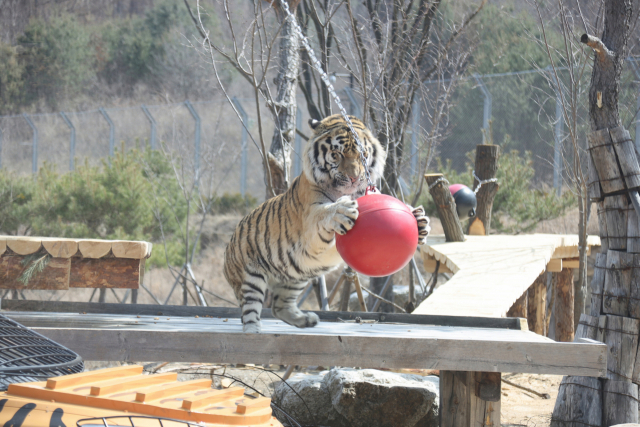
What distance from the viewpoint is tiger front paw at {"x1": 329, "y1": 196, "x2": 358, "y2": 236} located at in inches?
123

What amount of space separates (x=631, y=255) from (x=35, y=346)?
12.7ft

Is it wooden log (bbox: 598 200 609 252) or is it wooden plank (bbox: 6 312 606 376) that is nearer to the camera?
wooden plank (bbox: 6 312 606 376)

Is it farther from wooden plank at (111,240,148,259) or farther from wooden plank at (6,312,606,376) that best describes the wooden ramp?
wooden plank at (111,240,148,259)

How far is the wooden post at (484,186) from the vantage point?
29.2ft

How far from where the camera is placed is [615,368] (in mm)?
4234

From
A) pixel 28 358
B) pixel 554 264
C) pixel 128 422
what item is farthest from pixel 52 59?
pixel 128 422

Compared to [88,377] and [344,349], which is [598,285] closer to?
[344,349]

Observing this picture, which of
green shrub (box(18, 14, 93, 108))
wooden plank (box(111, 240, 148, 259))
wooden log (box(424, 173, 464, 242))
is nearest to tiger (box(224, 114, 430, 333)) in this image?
wooden plank (box(111, 240, 148, 259))

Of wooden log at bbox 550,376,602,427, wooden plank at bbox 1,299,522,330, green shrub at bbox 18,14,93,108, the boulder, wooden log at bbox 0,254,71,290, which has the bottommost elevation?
the boulder

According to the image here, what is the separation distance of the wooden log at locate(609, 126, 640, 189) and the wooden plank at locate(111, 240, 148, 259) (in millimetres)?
3954

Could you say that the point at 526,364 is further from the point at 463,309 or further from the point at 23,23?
the point at 23,23

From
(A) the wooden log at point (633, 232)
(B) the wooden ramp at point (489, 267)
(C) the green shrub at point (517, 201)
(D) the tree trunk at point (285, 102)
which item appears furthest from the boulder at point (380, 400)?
(C) the green shrub at point (517, 201)

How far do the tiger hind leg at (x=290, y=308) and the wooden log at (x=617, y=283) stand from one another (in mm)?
2125

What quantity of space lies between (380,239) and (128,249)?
3163mm
